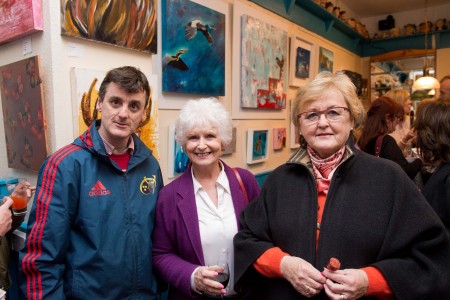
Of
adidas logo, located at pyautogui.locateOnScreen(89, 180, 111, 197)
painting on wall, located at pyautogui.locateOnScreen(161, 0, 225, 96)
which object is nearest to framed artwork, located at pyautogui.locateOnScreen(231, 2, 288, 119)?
painting on wall, located at pyautogui.locateOnScreen(161, 0, 225, 96)

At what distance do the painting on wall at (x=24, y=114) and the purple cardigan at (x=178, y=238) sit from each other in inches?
31.7

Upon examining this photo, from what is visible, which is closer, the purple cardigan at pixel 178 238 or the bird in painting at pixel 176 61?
the purple cardigan at pixel 178 238

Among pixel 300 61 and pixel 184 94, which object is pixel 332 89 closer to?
pixel 184 94

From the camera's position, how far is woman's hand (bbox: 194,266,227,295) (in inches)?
55.4

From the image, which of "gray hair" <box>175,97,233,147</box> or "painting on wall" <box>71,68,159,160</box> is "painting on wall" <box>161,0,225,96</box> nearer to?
"painting on wall" <box>71,68,159,160</box>

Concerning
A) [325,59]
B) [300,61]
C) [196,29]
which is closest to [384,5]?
[325,59]

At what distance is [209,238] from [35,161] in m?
1.14

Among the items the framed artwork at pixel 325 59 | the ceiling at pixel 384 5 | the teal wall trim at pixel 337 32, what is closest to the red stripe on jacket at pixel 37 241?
the teal wall trim at pixel 337 32

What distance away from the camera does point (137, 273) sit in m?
1.50

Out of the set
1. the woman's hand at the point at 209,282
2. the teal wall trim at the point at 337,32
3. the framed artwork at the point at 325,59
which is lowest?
the woman's hand at the point at 209,282

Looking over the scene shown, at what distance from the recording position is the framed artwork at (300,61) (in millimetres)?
4348

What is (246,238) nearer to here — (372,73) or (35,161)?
(35,161)

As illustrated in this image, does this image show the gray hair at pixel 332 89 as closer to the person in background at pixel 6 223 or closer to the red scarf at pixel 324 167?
the red scarf at pixel 324 167

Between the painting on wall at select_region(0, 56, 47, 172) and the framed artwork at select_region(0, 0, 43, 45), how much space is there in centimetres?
15
